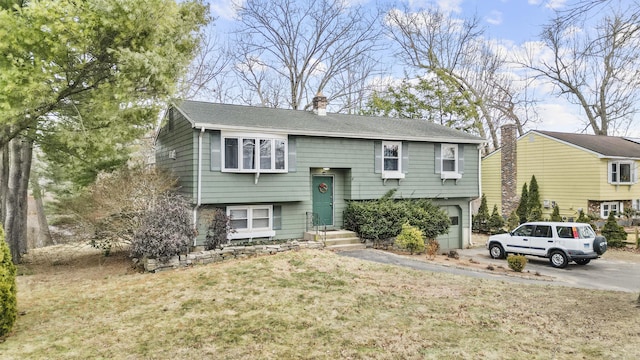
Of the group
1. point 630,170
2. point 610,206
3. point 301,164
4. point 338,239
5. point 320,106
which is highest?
point 320,106

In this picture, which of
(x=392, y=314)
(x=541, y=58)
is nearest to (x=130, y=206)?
(x=392, y=314)

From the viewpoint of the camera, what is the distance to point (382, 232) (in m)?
13.9

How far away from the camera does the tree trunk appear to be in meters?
11.6

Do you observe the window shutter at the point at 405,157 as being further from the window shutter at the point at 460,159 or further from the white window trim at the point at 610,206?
the white window trim at the point at 610,206

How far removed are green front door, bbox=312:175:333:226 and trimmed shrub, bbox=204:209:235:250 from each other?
149 inches

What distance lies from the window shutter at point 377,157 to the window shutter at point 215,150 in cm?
627

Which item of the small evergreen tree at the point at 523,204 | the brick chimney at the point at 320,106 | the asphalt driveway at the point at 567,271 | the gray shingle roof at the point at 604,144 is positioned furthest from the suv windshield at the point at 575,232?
the gray shingle roof at the point at 604,144

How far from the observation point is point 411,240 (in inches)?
518

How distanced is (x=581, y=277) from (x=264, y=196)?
33.8 feet

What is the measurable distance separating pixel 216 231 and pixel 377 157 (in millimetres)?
7033

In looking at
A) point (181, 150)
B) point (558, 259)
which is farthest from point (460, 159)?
point (181, 150)

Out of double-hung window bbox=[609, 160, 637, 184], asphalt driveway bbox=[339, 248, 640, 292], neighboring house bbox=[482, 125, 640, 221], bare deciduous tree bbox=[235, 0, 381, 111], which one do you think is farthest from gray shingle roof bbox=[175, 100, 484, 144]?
bare deciduous tree bbox=[235, 0, 381, 111]

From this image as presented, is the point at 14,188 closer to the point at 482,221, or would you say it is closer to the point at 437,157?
the point at 437,157

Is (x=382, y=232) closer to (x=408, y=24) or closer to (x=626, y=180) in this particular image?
(x=626, y=180)
